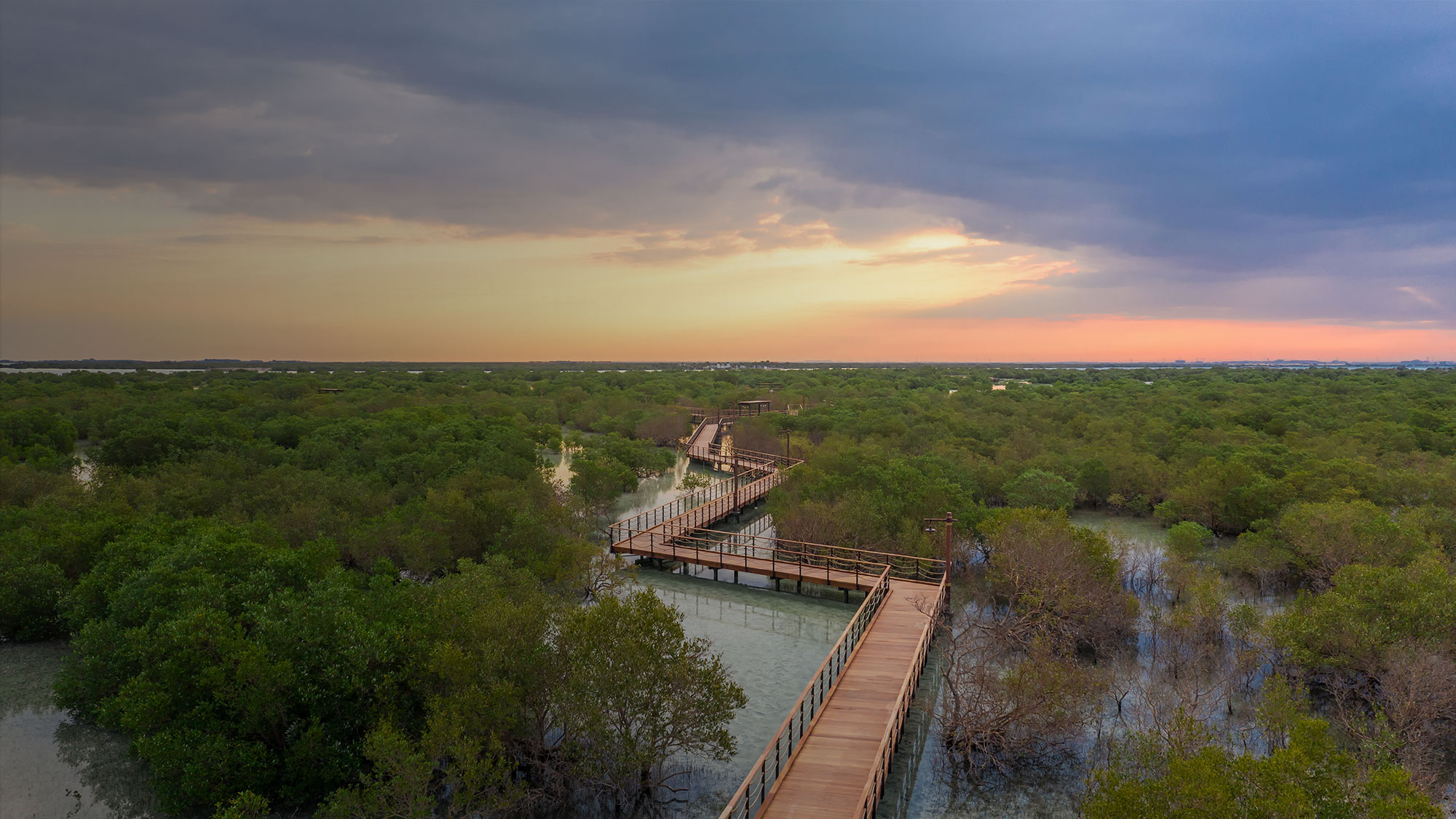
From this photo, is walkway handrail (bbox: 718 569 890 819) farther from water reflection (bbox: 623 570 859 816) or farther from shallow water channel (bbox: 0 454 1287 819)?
shallow water channel (bbox: 0 454 1287 819)

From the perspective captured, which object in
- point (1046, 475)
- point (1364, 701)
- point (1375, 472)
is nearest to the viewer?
point (1364, 701)

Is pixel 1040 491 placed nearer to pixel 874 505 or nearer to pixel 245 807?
pixel 874 505

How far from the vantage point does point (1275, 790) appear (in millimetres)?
10164

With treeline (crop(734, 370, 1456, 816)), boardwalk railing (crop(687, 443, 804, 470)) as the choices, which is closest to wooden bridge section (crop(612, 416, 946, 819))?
treeline (crop(734, 370, 1456, 816))

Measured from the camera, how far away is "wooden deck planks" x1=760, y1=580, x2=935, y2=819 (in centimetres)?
1289

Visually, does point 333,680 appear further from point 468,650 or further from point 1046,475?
point 1046,475

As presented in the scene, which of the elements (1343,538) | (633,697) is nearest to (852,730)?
(633,697)

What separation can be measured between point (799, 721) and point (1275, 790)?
30.1ft

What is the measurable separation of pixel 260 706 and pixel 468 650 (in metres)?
3.88

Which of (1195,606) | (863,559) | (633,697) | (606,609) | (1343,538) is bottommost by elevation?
(863,559)

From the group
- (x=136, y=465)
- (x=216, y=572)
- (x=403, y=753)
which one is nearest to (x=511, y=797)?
(x=403, y=753)

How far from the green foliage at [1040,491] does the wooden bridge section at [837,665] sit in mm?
10568

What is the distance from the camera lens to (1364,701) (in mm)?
18656

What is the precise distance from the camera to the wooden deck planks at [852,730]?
1289 centimetres
